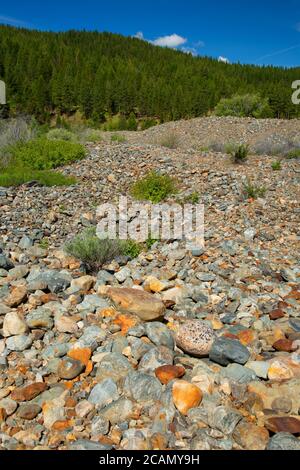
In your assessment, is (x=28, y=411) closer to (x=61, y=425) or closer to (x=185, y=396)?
(x=61, y=425)

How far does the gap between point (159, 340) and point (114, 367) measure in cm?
47

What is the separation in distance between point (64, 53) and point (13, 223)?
7608cm

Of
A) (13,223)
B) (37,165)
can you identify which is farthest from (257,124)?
(13,223)

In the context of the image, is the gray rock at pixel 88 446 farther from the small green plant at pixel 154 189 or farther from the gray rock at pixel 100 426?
the small green plant at pixel 154 189

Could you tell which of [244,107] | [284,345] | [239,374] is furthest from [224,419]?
[244,107]

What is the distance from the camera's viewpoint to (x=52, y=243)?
575cm

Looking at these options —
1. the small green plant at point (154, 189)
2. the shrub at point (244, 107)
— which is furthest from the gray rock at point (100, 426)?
the shrub at point (244, 107)

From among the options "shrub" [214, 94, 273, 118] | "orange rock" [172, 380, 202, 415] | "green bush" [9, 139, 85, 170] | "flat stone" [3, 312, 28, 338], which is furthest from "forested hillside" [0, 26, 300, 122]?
"orange rock" [172, 380, 202, 415]

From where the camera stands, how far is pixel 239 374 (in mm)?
2631

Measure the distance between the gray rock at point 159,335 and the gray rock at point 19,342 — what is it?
994mm

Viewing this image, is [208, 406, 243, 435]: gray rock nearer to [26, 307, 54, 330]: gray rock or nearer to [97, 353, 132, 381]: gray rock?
[97, 353, 132, 381]: gray rock

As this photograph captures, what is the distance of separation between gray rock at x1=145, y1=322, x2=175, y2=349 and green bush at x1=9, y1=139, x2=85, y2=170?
6.98 m

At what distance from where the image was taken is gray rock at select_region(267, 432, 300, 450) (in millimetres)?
1993

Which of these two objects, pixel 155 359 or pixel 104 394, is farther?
pixel 155 359
